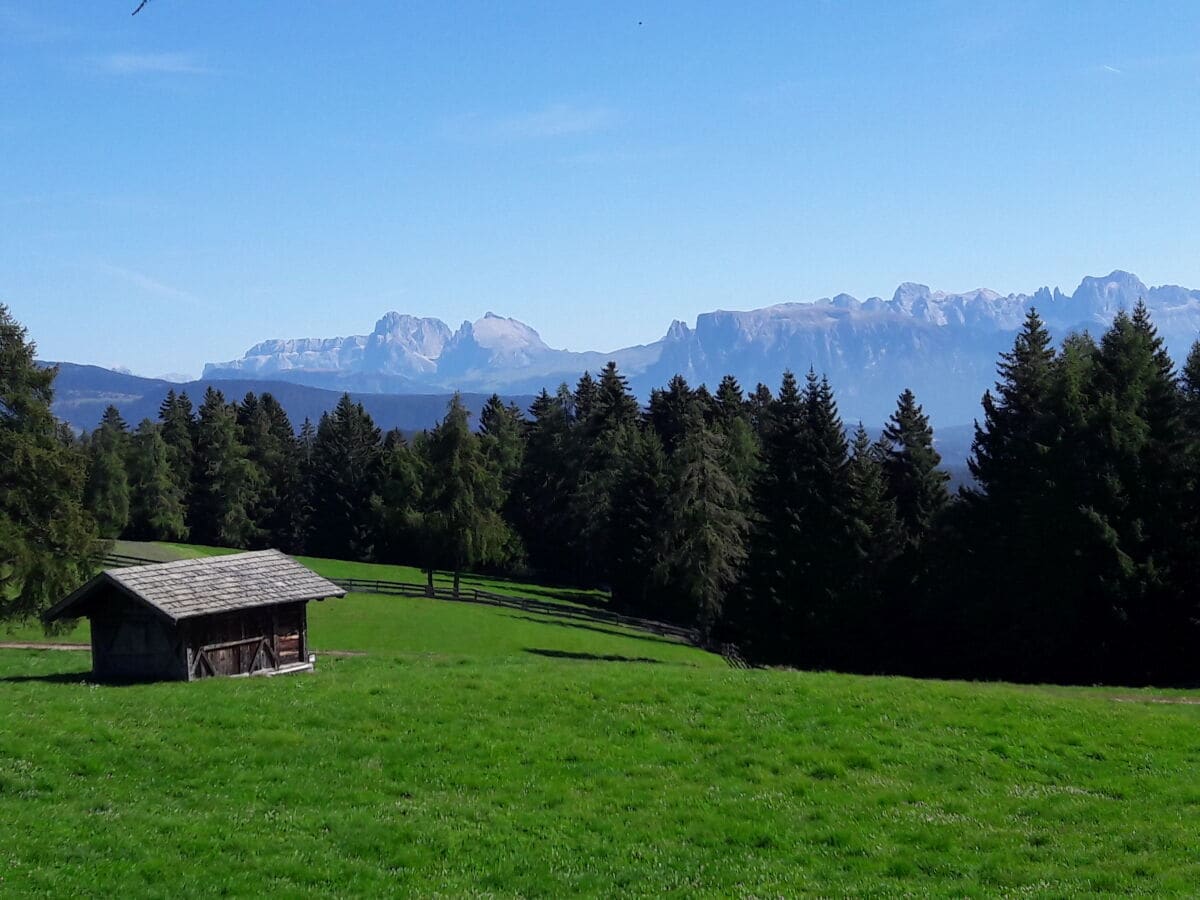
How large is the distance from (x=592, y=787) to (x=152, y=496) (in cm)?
10044

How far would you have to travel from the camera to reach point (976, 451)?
2280 inches

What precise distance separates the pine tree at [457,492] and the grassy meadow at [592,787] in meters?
41.3

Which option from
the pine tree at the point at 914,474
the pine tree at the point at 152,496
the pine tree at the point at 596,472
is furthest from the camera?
the pine tree at the point at 152,496

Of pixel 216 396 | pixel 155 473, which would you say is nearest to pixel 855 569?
pixel 155 473

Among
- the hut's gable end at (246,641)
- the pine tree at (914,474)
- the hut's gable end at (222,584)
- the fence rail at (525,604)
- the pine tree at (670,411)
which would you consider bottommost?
the fence rail at (525,604)

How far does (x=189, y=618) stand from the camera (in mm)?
31609

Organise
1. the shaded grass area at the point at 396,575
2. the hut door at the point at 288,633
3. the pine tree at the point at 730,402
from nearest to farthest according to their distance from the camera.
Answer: the hut door at the point at 288,633
the shaded grass area at the point at 396,575
the pine tree at the point at 730,402

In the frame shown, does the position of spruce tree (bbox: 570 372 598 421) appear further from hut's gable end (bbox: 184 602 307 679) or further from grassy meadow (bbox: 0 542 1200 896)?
grassy meadow (bbox: 0 542 1200 896)

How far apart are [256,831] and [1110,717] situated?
19380mm

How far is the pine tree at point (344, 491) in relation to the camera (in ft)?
385

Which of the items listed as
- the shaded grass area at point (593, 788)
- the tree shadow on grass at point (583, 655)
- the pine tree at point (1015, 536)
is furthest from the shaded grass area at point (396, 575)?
the shaded grass area at point (593, 788)

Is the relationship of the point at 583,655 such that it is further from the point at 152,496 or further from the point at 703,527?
the point at 152,496

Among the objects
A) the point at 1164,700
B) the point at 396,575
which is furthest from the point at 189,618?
the point at 396,575

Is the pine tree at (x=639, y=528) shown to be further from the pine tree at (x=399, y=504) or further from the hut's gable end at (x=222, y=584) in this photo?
the hut's gable end at (x=222, y=584)
